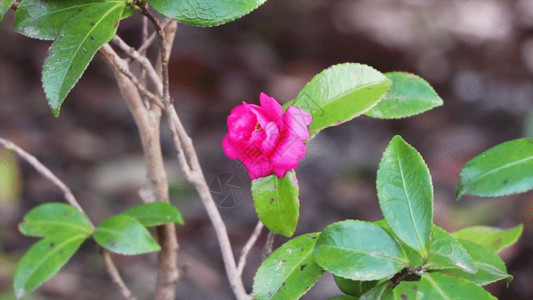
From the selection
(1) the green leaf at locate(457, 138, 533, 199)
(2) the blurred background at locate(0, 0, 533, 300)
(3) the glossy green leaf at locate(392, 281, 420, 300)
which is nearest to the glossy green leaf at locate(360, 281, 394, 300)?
(3) the glossy green leaf at locate(392, 281, 420, 300)

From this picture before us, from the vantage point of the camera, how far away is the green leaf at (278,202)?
0.65 meters

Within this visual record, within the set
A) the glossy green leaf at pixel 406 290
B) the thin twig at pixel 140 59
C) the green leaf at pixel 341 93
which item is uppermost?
the thin twig at pixel 140 59

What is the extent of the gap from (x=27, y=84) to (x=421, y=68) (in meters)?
1.68

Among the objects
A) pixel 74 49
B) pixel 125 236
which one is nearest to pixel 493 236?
pixel 125 236

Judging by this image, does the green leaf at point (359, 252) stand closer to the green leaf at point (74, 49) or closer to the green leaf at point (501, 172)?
the green leaf at point (501, 172)

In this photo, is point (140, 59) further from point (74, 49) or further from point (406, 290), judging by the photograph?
point (406, 290)

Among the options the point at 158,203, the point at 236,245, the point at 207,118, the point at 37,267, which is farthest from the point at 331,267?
the point at 207,118

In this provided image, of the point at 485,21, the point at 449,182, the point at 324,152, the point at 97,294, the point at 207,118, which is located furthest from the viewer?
the point at 485,21

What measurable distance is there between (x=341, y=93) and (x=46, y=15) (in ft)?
1.10

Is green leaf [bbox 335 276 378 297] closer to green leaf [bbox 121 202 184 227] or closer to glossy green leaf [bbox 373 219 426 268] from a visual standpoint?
glossy green leaf [bbox 373 219 426 268]

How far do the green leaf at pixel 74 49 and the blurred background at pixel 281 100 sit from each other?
132cm

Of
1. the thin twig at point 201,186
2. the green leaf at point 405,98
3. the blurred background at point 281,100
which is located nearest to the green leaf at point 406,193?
the green leaf at point 405,98

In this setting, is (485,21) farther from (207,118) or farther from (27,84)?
(27,84)

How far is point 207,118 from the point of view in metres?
2.34
